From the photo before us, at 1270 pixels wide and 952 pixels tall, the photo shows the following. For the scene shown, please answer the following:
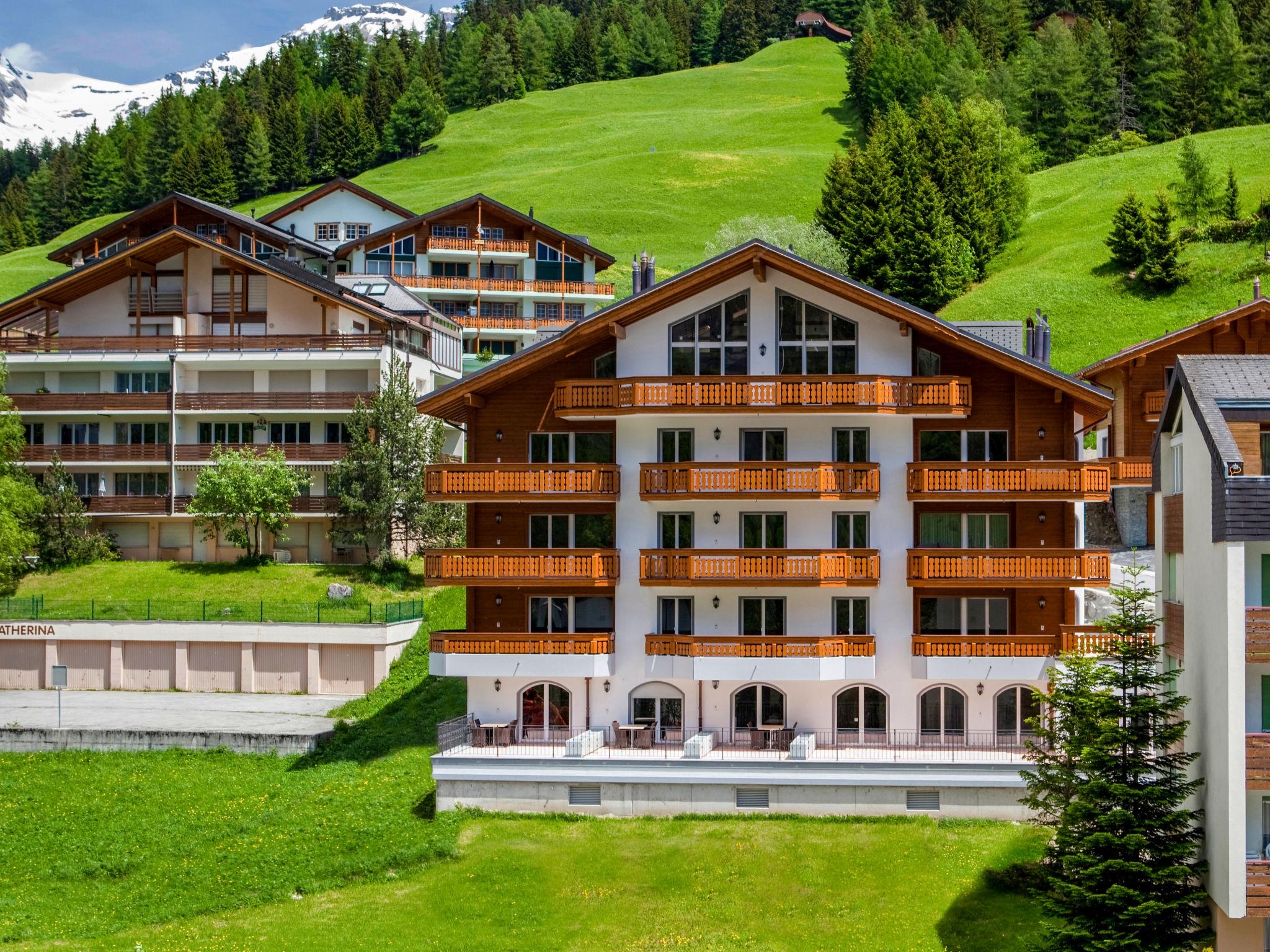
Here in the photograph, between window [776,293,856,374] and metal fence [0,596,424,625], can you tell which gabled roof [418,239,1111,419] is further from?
metal fence [0,596,424,625]

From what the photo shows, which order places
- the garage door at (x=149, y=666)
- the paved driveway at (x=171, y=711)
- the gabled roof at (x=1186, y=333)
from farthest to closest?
the gabled roof at (x=1186, y=333) < the garage door at (x=149, y=666) < the paved driveway at (x=171, y=711)

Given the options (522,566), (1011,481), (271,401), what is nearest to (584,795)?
(522,566)

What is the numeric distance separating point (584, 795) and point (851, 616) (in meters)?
8.56

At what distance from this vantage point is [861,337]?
139 ft

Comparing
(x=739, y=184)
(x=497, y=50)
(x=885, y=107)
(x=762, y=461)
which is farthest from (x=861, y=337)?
(x=497, y=50)

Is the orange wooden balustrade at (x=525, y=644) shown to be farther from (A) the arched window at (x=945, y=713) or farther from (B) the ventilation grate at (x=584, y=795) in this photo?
(A) the arched window at (x=945, y=713)

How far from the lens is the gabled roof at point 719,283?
1609 inches

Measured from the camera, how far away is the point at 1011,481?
1597 inches

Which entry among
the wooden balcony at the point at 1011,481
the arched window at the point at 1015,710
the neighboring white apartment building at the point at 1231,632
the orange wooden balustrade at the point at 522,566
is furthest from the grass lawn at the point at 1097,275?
the neighboring white apartment building at the point at 1231,632

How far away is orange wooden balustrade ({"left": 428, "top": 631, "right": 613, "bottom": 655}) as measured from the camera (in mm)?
41219

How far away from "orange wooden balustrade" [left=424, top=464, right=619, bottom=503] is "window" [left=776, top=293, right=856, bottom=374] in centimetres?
568

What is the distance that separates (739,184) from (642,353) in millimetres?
102610

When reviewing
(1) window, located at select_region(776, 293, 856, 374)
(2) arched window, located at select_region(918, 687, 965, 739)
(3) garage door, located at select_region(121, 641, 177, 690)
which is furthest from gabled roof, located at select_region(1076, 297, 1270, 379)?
(3) garage door, located at select_region(121, 641, 177, 690)

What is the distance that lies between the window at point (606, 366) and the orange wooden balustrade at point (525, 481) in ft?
9.85
